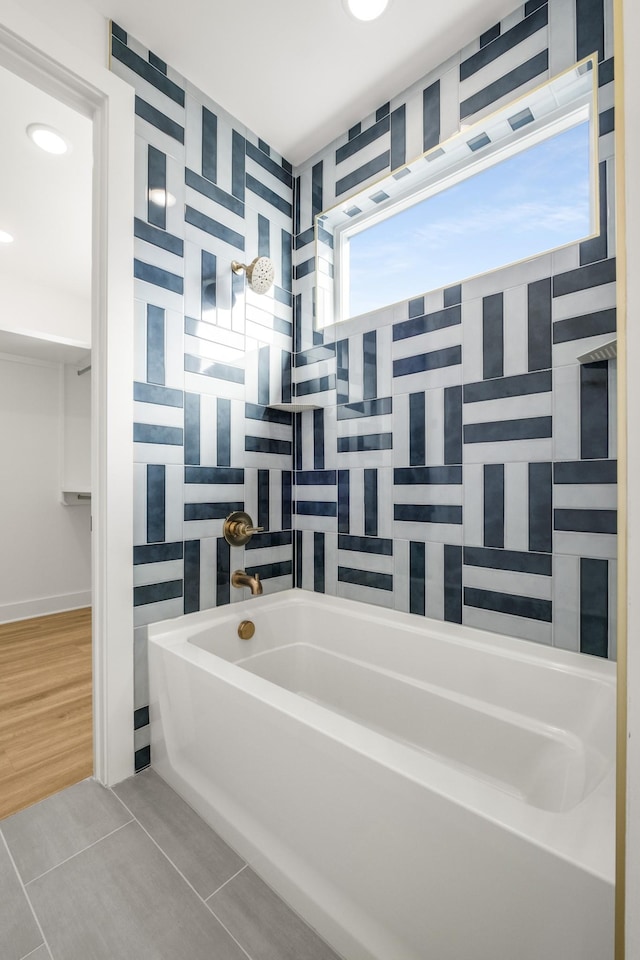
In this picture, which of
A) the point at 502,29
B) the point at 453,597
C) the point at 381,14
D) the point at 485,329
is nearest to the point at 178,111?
the point at 381,14

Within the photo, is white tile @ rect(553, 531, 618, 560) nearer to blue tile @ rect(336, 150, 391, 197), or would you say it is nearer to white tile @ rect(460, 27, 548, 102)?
white tile @ rect(460, 27, 548, 102)

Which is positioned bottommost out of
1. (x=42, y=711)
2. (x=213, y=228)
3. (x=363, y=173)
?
(x=42, y=711)

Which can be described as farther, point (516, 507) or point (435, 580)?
point (435, 580)

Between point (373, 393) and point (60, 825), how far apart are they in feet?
5.95

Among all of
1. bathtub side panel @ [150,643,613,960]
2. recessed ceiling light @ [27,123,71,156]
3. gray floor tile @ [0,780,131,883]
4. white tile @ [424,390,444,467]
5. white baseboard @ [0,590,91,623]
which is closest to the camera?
bathtub side panel @ [150,643,613,960]

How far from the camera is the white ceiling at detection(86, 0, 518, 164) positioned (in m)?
1.52

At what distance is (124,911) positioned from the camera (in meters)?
1.09

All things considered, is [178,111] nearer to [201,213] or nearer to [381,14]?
[201,213]

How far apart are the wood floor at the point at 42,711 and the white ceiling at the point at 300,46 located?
2.61 metres

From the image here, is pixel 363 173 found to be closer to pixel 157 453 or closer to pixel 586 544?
pixel 157 453

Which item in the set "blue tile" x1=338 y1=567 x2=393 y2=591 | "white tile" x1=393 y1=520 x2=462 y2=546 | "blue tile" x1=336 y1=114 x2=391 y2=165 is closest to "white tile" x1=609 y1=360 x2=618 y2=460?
"white tile" x1=393 y1=520 x2=462 y2=546

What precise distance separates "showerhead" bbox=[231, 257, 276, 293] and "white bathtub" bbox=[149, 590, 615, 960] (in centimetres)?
136

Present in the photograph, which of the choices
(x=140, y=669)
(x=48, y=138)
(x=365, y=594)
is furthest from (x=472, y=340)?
(x=48, y=138)

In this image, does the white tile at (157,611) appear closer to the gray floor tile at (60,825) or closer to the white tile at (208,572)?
the white tile at (208,572)
